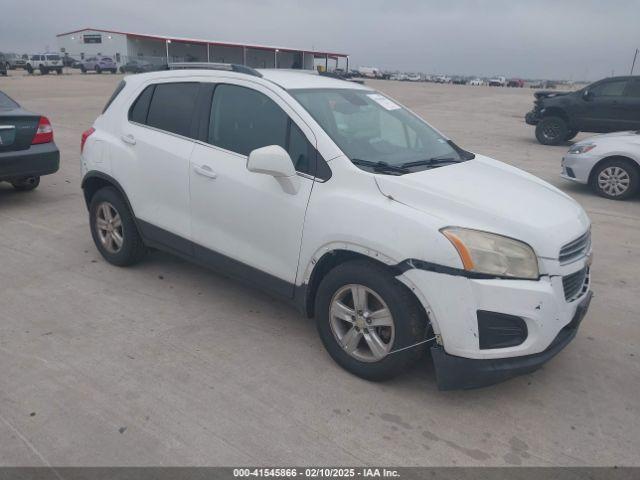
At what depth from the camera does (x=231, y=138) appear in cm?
386

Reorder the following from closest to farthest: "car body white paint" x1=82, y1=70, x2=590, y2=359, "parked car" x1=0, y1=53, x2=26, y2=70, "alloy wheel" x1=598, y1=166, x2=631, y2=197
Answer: "car body white paint" x1=82, y1=70, x2=590, y2=359 → "alloy wheel" x1=598, y1=166, x2=631, y2=197 → "parked car" x1=0, y1=53, x2=26, y2=70

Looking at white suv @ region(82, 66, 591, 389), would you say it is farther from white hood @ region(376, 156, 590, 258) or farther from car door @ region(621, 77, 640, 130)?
car door @ region(621, 77, 640, 130)

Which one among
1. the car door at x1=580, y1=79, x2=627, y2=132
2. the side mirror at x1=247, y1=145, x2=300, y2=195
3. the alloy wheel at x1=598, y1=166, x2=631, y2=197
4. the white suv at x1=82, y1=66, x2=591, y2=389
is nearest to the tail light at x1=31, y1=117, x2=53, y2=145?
the white suv at x1=82, y1=66, x2=591, y2=389

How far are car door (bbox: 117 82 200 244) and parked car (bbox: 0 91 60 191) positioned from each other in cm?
254

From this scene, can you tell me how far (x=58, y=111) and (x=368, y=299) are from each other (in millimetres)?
17698

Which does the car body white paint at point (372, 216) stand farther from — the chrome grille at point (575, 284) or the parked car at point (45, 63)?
the parked car at point (45, 63)

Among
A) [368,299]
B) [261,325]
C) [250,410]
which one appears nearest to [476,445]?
[368,299]

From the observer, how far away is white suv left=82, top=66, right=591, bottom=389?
9.36 feet

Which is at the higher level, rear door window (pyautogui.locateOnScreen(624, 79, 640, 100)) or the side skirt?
rear door window (pyautogui.locateOnScreen(624, 79, 640, 100))

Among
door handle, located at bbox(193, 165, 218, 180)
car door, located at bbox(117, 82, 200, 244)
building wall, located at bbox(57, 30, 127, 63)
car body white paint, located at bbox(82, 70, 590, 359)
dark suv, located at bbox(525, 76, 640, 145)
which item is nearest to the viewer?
car body white paint, located at bbox(82, 70, 590, 359)

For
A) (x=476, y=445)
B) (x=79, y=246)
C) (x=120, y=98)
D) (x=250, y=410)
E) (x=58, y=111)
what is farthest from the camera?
(x=58, y=111)

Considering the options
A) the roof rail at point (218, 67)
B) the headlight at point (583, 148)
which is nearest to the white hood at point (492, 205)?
the roof rail at point (218, 67)

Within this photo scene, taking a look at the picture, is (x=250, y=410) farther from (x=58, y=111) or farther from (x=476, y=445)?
(x=58, y=111)

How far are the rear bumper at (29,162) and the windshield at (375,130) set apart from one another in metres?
4.29
